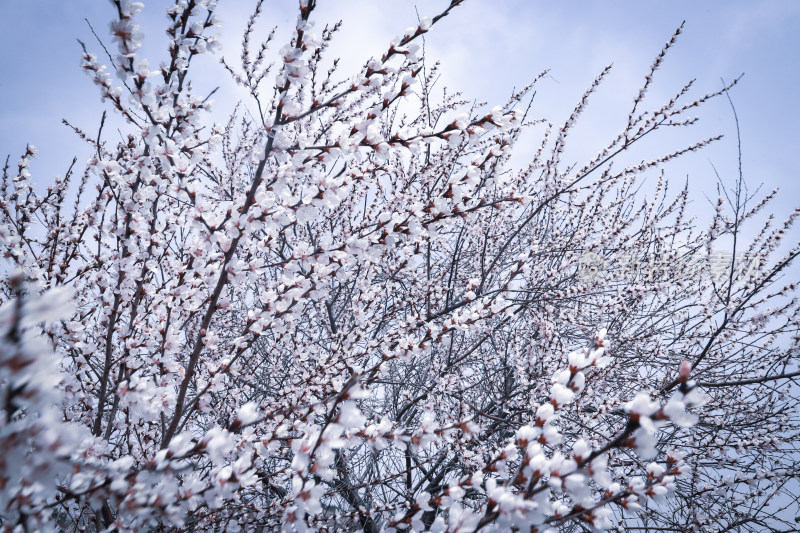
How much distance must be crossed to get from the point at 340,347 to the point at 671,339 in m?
4.01

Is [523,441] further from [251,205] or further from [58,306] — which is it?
[251,205]

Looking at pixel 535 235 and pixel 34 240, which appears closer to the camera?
pixel 34 240

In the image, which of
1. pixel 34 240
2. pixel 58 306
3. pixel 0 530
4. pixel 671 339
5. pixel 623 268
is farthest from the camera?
pixel 623 268

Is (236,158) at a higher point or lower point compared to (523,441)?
higher

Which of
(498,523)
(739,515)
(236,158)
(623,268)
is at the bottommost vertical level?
(739,515)

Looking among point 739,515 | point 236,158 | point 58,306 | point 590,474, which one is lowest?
point 739,515

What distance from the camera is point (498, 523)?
4.01ft

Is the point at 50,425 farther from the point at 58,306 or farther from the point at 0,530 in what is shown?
the point at 0,530

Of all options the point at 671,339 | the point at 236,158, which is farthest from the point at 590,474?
the point at 236,158

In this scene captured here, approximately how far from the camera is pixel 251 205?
6.71 ft

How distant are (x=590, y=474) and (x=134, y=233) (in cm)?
260

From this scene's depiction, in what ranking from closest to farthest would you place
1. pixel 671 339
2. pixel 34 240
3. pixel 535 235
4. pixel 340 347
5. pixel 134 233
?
pixel 134 233 < pixel 34 240 < pixel 340 347 < pixel 671 339 < pixel 535 235

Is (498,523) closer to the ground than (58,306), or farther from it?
closer to the ground

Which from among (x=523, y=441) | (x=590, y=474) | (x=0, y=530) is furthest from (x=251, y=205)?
(x=590, y=474)
